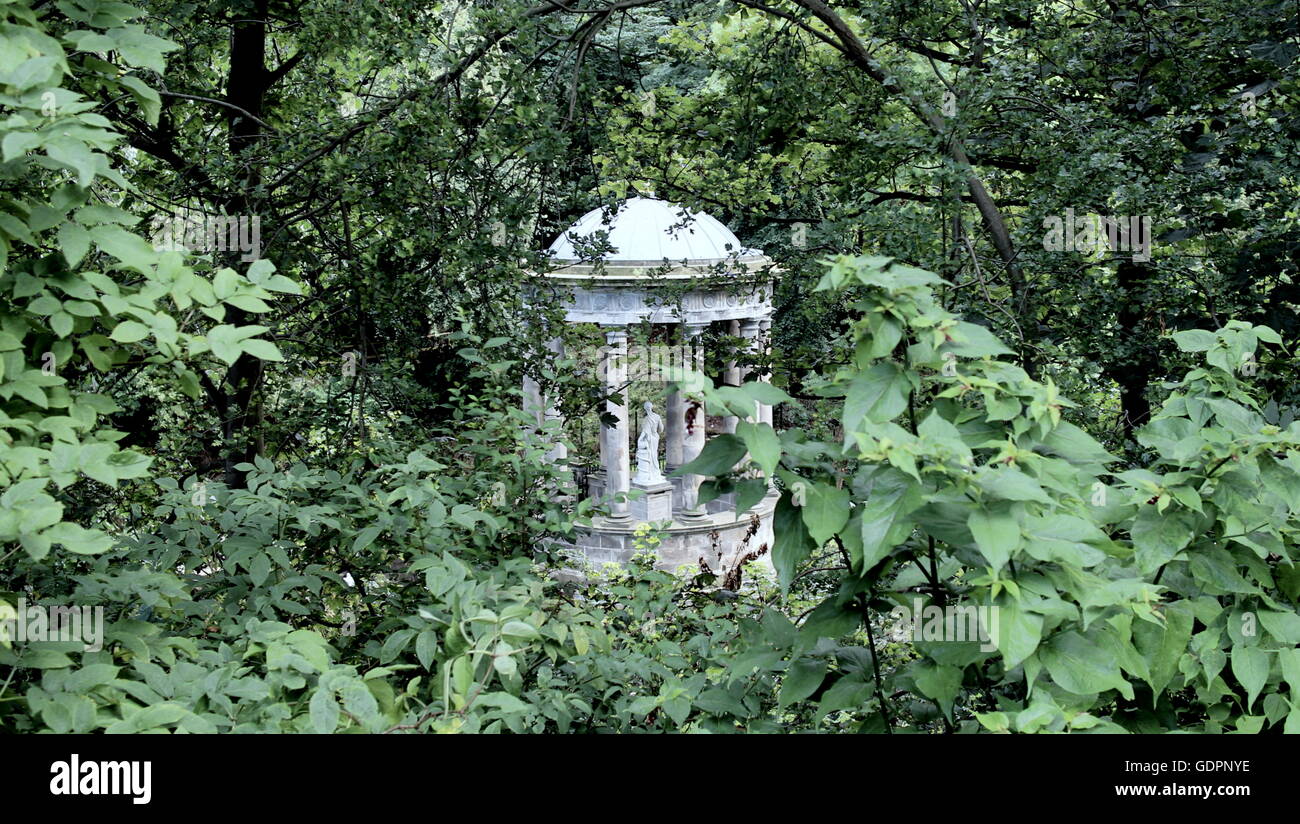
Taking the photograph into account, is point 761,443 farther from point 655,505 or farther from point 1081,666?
point 655,505

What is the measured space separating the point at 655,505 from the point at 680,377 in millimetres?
18975

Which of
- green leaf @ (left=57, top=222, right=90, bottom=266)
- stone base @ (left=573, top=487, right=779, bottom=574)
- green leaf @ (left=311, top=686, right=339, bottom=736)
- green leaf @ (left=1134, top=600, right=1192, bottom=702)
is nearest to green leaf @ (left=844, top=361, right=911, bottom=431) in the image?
green leaf @ (left=1134, top=600, right=1192, bottom=702)

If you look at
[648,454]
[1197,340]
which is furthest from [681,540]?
[1197,340]

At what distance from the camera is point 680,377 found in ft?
7.42

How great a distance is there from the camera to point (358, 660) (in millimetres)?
4371

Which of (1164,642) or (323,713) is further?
(1164,642)

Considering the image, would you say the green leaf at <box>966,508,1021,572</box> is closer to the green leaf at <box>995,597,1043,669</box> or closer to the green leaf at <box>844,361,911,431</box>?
the green leaf at <box>995,597,1043,669</box>

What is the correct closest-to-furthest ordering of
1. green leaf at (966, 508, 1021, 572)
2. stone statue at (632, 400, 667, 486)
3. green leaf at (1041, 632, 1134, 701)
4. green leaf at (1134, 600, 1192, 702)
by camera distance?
1. green leaf at (966, 508, 1021, 572)
2. green leaf at (1041, 632, 1134, 701)
3. green leaf at (1134, 600, 1192, 702)
4. stone statue at (632, 400, 667, 486)

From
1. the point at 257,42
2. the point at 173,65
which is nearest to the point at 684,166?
the point at 257,42

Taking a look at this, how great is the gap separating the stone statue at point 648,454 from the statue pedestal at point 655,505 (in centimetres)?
15

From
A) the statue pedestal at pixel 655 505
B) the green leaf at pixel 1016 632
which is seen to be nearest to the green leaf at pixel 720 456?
the green leaf at pixel 1016 632

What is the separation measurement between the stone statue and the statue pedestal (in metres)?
0.15

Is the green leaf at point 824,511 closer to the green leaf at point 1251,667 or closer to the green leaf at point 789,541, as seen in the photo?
the green leaf at point 789,541

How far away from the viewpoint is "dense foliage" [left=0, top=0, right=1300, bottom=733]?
7.63 feet
